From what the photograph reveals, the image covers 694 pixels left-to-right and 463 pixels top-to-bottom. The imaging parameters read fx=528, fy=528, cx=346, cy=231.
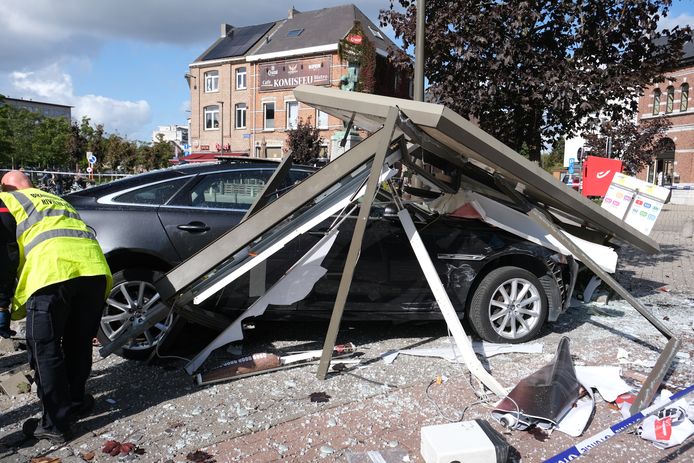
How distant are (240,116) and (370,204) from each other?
41.9m

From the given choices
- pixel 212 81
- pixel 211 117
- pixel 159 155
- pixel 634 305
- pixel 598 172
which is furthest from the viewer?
pixel 159 155

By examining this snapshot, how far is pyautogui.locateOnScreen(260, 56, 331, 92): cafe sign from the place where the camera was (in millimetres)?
38094

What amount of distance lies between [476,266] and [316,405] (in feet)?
6.72

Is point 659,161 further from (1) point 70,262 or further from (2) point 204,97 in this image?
(1) point 70,262

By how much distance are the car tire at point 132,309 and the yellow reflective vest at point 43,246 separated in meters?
→ 1.14

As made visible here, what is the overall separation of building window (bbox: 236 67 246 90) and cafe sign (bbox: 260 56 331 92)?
208 cm

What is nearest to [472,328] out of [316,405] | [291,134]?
[316,405]

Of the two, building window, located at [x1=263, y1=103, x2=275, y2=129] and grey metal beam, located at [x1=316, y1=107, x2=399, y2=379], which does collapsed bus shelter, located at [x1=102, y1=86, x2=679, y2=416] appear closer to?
grey metal beam, located at [x1=316, y1=107, x2=399, y2=379]

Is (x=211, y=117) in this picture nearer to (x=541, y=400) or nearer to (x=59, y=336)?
(x=59, y=336)

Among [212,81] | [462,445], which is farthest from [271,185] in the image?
[212,81]

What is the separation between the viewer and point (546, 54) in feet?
22.3

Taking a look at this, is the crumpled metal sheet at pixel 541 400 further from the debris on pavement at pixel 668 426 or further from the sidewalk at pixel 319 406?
the debris on pavement at pixel 668 426

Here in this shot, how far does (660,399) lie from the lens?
391 centimetres

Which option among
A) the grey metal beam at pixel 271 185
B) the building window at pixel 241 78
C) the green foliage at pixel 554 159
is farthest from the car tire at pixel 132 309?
the green foliage at pixel 554 159
